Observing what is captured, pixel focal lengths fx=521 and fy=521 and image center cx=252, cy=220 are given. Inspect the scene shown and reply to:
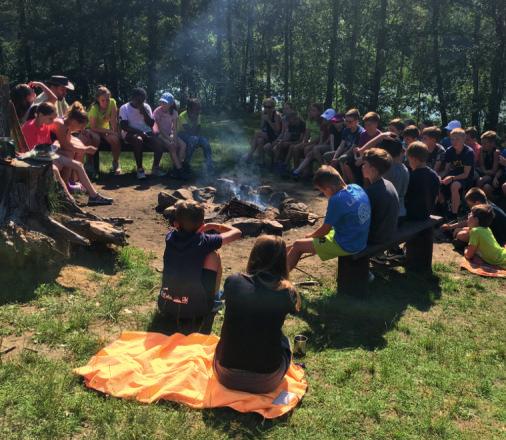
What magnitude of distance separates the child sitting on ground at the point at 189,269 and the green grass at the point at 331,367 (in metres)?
0.28

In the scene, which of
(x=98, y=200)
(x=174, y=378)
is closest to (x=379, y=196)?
(x=174, y=378)

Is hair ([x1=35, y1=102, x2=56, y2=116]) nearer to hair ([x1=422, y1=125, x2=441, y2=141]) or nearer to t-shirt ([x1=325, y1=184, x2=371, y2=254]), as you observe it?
t-shirt ([x1=325, y1=184, x2=371, y2=254])

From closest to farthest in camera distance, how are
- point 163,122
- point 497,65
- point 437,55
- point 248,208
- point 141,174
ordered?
point 248,208 < point 141,174 < point 163,122 < point 497,65 < point 437,55

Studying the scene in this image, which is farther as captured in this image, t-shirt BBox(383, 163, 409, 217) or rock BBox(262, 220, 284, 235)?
rock BBox(262, 220, 284, 235)

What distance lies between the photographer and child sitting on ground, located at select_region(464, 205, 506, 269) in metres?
6.30

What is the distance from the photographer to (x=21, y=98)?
24.6ft

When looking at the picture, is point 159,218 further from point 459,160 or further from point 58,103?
point 459,160

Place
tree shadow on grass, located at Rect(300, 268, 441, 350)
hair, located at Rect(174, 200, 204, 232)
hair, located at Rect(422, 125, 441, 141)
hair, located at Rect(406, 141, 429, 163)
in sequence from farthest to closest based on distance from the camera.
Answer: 1. hair, located at Rect(422, 125, 441, 141)
2. hair, located at Rect(406, 141, 429, 163)
3. tree shadow on grass, located at Rect(300, 268, 441, 350)
4. hair, located at Rect(174, 200, 204, 232)

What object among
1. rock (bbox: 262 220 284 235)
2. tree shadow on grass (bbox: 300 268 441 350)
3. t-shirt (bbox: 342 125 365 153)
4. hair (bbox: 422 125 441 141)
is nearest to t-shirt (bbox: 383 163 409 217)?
tree shadow on grass (bbox: 300 268 441 350)

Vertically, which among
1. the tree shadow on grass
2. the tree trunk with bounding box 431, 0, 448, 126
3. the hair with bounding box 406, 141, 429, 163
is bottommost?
the tree shadow on grass

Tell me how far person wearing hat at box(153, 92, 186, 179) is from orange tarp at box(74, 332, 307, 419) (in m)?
6.43

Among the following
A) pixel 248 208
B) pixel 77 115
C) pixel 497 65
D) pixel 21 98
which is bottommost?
pixel 248 208

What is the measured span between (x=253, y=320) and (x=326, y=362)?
967 millimetres

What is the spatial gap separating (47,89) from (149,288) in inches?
189
